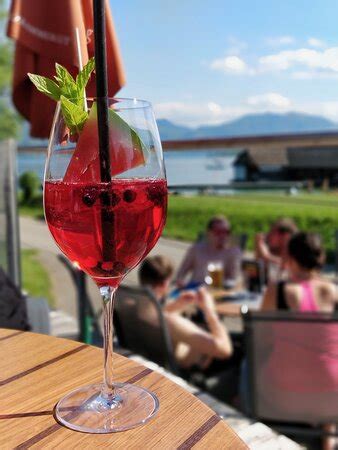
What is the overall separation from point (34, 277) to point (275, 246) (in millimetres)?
4428

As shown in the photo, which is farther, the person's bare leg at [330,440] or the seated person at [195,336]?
Result: the seated person at [195,336]

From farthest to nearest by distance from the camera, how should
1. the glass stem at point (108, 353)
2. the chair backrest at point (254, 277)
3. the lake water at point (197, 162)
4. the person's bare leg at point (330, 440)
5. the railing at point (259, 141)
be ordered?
the chair backrest at point (254, 277)
the railing at point (259, 141)
the lake water at point (197, 162)
the person's bare leg at point (330, 440)
the glass stem at point (108, 353)

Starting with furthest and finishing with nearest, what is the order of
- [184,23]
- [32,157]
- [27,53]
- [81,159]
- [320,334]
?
[184,23], [32,157], [27,53], [320,334], [81,159]

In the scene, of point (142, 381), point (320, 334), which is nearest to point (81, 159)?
point (142, 381)

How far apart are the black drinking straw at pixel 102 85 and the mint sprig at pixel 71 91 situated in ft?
0.10

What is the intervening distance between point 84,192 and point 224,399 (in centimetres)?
279

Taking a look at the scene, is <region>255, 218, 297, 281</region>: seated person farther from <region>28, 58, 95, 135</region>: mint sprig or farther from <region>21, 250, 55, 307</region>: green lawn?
<region>28, 58, 95, 135</region>: mint sprig

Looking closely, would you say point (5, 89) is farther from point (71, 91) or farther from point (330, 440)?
point (71, 91)

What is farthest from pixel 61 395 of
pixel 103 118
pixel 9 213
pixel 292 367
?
pixel 9 213

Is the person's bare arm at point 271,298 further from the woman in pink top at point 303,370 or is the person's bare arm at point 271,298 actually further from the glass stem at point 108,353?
the glass stem at point 108,353

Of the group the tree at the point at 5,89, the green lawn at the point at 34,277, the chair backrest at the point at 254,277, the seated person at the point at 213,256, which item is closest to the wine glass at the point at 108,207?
the chair backrest at the point at 254,277

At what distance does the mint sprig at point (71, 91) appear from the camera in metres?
0.69

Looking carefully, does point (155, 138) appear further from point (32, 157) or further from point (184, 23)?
point (184, 23)

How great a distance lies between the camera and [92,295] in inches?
146
